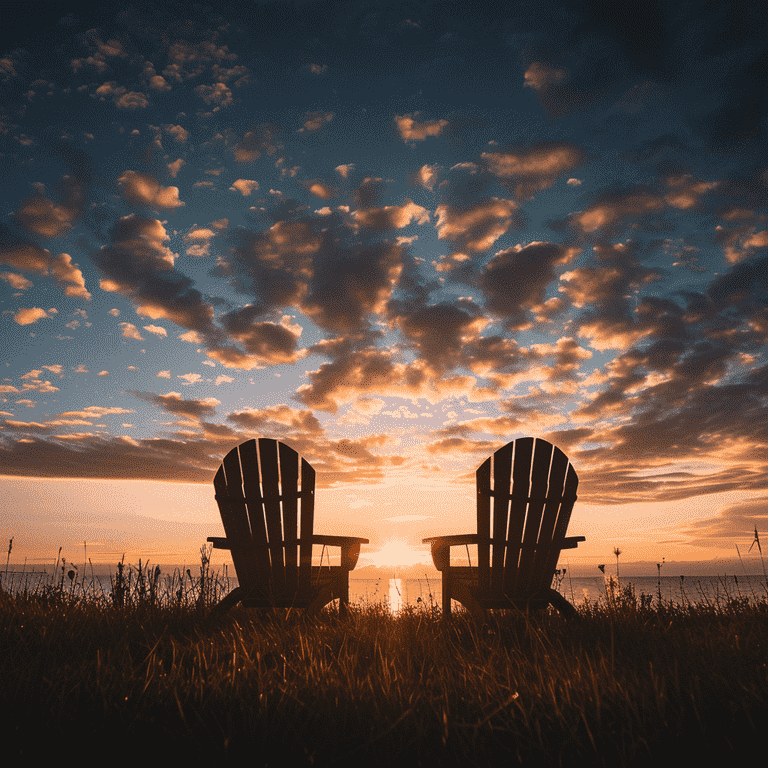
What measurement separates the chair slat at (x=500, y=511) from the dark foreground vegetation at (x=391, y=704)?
79 centimetres

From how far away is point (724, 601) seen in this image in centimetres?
429

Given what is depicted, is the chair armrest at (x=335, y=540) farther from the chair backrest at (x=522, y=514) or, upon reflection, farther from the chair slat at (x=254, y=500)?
the chair backrest at (x=522, y=514)

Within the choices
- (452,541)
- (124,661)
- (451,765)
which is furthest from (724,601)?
(124,661)

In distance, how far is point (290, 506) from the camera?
157 inches

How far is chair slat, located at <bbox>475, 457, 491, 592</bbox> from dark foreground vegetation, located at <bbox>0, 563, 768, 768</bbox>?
80 centimetres

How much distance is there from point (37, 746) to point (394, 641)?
5.59 feet

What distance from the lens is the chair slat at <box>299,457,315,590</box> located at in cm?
391

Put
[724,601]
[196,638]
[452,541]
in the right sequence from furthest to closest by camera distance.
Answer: [724,601], [452,541], [196,638]

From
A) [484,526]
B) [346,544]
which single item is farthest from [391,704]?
[346,544]

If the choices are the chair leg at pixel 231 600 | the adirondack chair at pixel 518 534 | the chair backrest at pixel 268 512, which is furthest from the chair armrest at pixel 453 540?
the chair leg at pixel 231 600

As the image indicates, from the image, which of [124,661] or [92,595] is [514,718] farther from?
[92,595]

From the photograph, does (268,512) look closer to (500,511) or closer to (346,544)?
(346,544)

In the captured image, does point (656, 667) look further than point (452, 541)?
No

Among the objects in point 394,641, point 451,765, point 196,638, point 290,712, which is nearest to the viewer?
point 451,765
